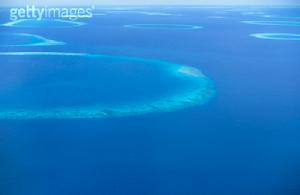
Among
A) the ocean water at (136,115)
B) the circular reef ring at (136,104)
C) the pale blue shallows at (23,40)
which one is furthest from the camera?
the circular reef ring at (136,104)

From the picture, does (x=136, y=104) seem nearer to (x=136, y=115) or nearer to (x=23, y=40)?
(x=136, y=115)

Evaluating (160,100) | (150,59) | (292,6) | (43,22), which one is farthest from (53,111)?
(292,6)

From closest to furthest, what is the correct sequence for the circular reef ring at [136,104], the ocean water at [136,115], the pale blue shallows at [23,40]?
the ocean water at [136,115] < the pale blue shallows at [23,40] < the circular reef ring at [136,104]

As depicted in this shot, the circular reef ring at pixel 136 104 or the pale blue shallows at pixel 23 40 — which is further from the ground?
the pale blue shallows at pixel 23 40

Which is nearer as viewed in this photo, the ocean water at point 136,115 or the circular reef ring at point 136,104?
the ocean water at point 136,115

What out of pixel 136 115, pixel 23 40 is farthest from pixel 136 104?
pixel 23 40

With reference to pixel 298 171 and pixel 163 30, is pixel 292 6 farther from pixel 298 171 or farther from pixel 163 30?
pixel 163 30
